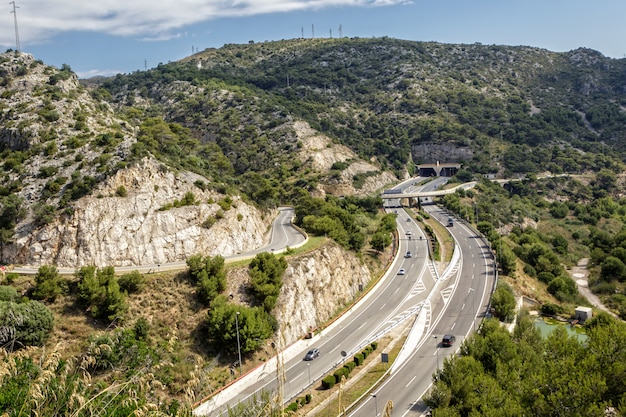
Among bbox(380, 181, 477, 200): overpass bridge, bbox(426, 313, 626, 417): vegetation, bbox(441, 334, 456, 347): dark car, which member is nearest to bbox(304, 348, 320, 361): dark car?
bbox(441, 334, 456, 347): dark car

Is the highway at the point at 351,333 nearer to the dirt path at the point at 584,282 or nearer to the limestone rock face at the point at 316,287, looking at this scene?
the limestone rock face at the point at 316,287

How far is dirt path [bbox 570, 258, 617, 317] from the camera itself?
69.7 metres

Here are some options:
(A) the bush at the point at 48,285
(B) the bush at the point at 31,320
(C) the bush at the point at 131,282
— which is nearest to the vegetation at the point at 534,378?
(C) the bush at the point at 131,282

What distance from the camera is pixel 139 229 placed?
52.9 meters

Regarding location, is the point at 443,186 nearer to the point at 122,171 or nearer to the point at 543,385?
the point at 122,171

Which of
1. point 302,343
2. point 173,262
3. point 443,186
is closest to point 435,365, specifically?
point 302,343

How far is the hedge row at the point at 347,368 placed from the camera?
130 ft

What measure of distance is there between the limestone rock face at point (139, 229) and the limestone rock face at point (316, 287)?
9337mm

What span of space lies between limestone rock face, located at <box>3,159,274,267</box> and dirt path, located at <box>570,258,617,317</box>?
52665 millimetres

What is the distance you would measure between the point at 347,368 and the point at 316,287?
1492cm

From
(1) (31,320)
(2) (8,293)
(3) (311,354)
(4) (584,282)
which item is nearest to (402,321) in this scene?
(3) (311,354)

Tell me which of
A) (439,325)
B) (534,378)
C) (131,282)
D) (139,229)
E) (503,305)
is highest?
(139,229)

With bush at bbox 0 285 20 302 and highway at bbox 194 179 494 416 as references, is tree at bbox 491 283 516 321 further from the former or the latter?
bush at bbox 0 285 20 302

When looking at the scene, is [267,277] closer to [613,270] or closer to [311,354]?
[311,354]
